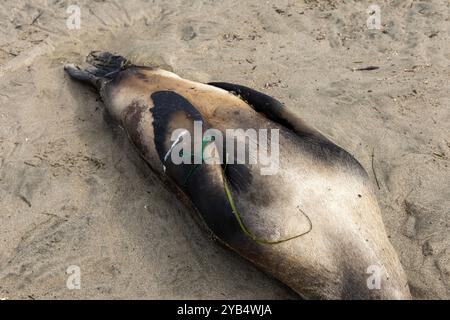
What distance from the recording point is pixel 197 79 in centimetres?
500

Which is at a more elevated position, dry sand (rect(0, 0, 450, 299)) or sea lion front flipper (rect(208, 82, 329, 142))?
sea lion front flipper (rect(208, 82, 329, 142))

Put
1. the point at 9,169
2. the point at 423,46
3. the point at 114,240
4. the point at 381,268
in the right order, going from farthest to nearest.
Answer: the point at 423,46 → the point at 9,169 → the point at 114,240 → the point at 381,268

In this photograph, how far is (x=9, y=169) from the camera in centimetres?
422

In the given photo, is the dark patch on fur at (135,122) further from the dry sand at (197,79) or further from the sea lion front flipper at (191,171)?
the dry sand at (197,79)

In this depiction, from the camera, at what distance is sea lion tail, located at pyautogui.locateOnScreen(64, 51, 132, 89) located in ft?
15.5

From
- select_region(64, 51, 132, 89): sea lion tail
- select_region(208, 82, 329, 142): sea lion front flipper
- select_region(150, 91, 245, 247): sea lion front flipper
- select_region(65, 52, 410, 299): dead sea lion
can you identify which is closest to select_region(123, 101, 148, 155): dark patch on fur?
→ select_region(65, 52, 410, 299): dead sea lion

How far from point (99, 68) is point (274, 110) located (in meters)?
1.97

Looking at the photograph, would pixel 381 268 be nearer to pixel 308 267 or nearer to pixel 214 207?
pixel 308 267

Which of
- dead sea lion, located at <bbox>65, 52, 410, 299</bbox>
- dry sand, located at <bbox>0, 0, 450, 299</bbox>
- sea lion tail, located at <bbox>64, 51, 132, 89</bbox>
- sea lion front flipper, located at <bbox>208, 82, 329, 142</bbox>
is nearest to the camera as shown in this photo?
dead sea lion, located at <bbox>65, 52, 410, 299</bbox>

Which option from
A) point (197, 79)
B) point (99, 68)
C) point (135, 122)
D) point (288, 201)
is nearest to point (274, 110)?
point (288, 201)

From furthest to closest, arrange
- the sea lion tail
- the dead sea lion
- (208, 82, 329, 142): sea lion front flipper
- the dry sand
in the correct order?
1. the sea lion tail
2. (208, 82, 329, 142): sea lion front flipper
3. the dry sand
4. the dead sea lion

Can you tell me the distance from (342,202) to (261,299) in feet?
3.07

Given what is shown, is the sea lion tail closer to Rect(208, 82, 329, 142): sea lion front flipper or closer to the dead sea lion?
the dead sea lion

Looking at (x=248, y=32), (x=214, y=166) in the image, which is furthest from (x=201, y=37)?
(x=214, y=166)
